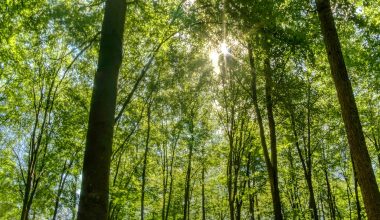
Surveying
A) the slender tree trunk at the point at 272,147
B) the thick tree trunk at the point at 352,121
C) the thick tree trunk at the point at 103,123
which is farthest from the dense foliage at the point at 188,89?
the thick tree trunk at the point at 103,123

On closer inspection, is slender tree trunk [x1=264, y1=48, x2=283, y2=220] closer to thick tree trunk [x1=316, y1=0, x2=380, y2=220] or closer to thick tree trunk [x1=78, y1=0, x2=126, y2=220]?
thick tree trunk [x1=316, y1=0, x2=380, y2=220]

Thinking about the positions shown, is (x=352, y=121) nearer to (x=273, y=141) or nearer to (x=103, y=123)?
(x=103, y=123)

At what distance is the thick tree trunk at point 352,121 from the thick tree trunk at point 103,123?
5.48m

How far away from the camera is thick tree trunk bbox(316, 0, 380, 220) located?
7660mm

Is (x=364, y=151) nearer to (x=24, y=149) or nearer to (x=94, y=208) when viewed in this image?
(x=94, y=208)

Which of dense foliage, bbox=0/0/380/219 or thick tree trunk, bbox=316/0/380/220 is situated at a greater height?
dense foliage, bbox=0/0/380/219

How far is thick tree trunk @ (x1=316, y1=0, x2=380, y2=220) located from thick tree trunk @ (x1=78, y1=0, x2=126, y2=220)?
5.48m

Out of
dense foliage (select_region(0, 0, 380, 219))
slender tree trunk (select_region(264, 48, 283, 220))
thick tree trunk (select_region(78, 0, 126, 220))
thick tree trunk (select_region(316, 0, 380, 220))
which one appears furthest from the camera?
slender tree trunk (select_region(264, 48, 283, 220))

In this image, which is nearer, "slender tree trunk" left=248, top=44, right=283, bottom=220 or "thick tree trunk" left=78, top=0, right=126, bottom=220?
"thick tree trunk" left=78, top=0, right=126, bottom=220

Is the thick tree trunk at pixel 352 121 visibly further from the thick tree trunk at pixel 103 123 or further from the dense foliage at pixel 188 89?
the thick tree trunk at pixel 103 123

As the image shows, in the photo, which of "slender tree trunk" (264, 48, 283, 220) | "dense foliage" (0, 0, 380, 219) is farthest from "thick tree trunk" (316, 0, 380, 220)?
"slender tree trunk" (264, 48, 283, 220)

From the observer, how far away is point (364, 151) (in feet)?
26.0

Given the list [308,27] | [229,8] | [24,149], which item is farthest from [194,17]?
[24,149]

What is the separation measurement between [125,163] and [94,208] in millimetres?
29879
